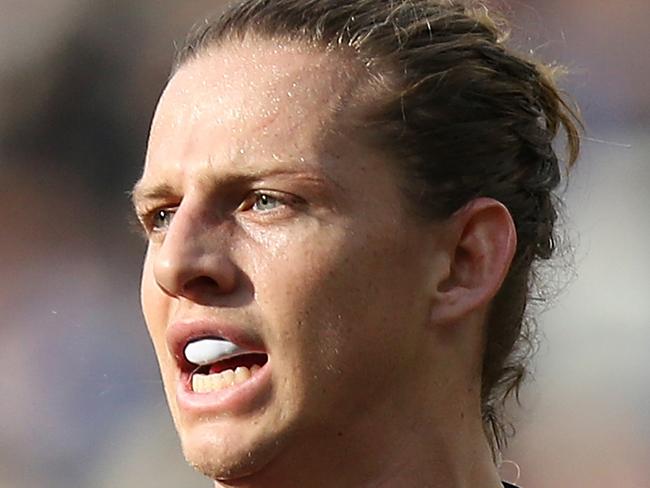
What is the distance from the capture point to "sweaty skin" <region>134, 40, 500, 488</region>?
123 centimetres

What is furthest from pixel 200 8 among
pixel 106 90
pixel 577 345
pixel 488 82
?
pixel 488 82

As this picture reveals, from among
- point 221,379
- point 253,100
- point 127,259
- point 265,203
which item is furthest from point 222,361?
point 127,259

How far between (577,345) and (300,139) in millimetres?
1613

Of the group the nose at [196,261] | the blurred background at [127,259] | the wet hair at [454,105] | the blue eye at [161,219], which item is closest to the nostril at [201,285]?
the nose at [196,261]

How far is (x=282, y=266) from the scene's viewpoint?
1232mm

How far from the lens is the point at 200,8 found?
3.04 m

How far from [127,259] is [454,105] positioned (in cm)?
172

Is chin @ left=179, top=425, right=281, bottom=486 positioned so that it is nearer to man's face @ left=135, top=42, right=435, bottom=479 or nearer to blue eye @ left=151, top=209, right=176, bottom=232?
man's face @ left=135, top=42, right=435, bottom=479

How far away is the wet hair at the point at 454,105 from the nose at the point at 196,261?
0.63ft

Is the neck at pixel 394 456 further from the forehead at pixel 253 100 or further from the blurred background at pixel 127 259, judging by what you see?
the blurred background at pixel 127 259

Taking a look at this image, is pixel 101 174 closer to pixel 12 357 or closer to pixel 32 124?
pixel 32 124

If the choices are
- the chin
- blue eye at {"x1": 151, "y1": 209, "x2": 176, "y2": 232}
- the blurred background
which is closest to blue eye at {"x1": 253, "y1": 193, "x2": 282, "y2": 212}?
blue eye at {"x1": 151, "y1": 209, "x2": 176, "y2": 232}

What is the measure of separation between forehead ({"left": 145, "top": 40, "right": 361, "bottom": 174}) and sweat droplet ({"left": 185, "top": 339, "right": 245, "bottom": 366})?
184 millimetres

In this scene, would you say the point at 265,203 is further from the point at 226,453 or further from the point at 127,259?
the point at 127,259
